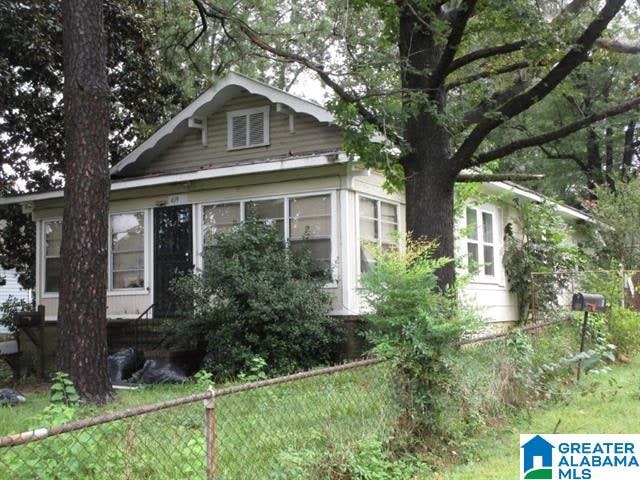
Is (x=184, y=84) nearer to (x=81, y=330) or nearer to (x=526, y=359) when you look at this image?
(x=81, y=330)

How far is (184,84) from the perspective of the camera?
17.9 meters

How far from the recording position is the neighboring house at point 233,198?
1151 centimetres

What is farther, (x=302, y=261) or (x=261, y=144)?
(x=261, y=144)

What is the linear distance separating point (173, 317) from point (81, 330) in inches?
175

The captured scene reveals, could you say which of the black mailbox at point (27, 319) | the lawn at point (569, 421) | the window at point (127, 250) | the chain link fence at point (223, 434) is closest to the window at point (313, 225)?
the window at point (127, 250)

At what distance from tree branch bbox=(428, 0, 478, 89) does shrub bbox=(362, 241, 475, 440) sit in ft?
13.7

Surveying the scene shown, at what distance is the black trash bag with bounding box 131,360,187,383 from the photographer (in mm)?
10641

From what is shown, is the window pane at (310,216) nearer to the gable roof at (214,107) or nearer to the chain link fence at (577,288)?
the gable roof at (214,107)

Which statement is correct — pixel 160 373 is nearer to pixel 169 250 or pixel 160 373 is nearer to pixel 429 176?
pixel 169 250

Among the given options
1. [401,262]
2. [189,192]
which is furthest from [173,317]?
[401,262]

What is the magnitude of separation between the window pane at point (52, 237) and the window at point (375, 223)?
23.8 ft

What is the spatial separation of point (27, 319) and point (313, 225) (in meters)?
6.03

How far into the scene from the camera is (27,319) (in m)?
13.0

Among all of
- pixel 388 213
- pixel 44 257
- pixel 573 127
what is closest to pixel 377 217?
pixel 388 213
